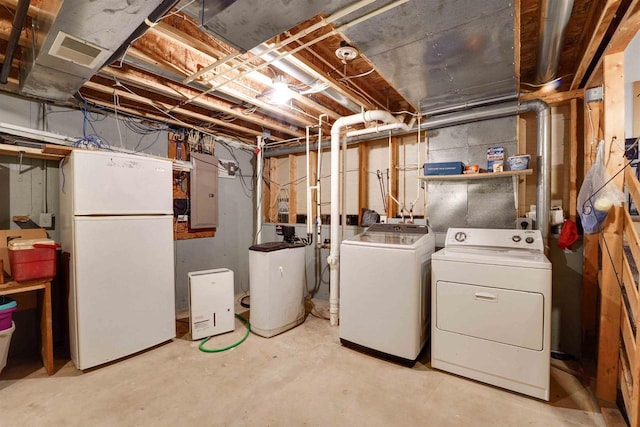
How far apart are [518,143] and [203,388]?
338 cm

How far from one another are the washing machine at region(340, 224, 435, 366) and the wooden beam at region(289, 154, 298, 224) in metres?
2.01

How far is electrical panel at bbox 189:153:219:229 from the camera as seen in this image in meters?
3.73

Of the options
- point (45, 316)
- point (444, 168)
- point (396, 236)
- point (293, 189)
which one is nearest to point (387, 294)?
point (396, 236)

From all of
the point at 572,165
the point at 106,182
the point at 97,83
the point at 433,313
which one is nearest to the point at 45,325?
the point at 106,182

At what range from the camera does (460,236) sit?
2.62 meters

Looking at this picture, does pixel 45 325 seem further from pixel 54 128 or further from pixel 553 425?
pixel 553 425

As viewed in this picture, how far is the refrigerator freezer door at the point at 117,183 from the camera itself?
7.26 ft

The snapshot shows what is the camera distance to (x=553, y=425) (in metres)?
1.72

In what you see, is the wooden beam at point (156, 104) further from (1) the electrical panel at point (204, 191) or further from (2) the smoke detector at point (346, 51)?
(2) the smoke detector at point (346, 51)

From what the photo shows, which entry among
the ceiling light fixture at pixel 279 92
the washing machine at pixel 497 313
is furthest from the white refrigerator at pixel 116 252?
the washing machine at pixel 497 313

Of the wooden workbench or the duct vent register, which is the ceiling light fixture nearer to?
the duct vent register

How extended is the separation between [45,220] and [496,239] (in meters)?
4.03

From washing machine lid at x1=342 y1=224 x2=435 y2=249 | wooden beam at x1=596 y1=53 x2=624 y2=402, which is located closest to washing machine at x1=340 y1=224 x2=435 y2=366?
washing machine lid at x1=342 y1=224 x2=435 y2=249

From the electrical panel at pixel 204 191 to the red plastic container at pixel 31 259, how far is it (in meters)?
1.64
